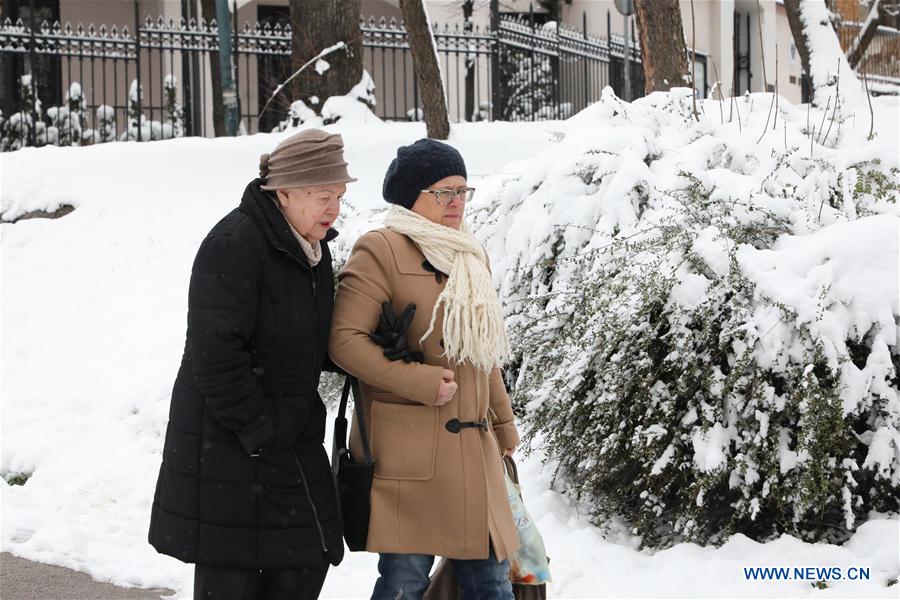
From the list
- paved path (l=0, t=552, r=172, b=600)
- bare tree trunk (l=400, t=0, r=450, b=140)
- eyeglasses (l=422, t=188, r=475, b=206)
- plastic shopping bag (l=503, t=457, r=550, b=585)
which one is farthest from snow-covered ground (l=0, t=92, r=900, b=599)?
eyeglasses (l=422, t=188, r=475, b=206)

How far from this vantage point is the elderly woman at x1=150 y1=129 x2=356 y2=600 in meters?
3.24

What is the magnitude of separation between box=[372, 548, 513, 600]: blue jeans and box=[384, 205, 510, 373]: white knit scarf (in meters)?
0.60

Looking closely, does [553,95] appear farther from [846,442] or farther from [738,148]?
[846,442]

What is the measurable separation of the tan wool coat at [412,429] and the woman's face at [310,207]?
0.21 meters

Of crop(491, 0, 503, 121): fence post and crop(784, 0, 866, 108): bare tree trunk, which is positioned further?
crop(491, 0, 503, 121): fence post

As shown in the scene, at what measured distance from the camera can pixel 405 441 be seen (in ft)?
11.6

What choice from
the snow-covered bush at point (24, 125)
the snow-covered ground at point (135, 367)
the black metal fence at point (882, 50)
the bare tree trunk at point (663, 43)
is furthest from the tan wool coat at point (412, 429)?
the black metal fence at point (882, 50)

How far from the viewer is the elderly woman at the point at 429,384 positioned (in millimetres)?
3512

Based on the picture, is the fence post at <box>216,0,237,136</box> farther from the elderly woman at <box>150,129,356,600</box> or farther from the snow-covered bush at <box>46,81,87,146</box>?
the elderly woman at <box>150,129,356,600</box>

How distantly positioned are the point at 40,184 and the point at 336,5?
416cm

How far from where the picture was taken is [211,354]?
3199mm

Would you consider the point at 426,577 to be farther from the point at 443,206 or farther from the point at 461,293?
the point at 443,206

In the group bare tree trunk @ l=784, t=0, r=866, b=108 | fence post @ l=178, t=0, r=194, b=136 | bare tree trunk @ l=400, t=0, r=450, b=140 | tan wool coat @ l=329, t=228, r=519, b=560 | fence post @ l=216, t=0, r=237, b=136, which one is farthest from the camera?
fence post @ l=178, t=0, r=194, b=136

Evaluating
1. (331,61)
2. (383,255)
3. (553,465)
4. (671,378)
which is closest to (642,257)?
(671,378)
